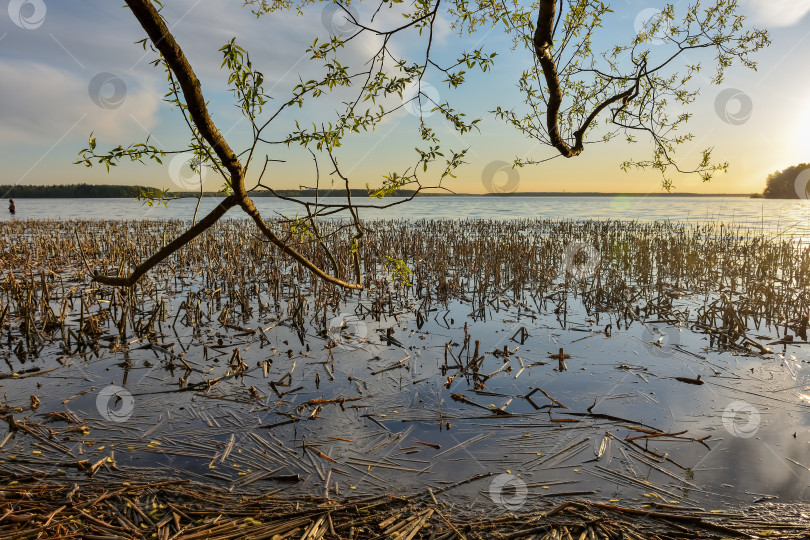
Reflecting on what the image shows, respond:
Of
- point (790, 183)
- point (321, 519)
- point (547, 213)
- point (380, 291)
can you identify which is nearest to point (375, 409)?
point (321, 519)

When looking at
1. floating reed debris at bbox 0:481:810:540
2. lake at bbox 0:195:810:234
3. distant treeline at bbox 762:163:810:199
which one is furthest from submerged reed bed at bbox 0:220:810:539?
distant treeline at bbox 762:163:810:199

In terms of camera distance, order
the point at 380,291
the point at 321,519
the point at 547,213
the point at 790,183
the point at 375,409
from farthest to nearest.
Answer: the point at 790,183, the point at 547,213, the point at 380,291, the point at 375,409, the point at 321,519

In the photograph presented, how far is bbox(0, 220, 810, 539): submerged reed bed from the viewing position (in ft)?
11.9

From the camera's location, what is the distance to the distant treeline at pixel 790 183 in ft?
302

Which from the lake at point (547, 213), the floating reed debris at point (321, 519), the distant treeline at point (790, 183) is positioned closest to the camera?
the floating reed debris at point (321, 519)

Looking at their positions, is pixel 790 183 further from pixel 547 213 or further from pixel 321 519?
pixel 321 519

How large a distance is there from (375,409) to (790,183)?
119379 millimetres

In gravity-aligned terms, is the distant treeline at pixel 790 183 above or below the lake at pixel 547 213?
above

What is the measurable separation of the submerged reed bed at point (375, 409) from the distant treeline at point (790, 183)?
109 meters

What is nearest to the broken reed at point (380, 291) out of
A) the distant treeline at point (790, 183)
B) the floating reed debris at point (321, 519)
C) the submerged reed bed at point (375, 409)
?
the submerged reed bed at point (375, 409)

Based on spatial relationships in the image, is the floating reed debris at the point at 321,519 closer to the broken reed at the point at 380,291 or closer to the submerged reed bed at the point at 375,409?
the submerged reed bed at the point at 375,409

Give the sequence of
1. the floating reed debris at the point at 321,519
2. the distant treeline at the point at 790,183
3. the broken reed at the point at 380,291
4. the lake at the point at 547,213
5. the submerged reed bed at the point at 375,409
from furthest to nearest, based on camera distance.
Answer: the distant treeline at the point at 790,183
the lake at the point at 547,213
the broken reed at the point at 380,291
the submerged reed bed at the point at 375,409
the floating reed debris at the point at 321,519

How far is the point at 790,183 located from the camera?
93.1 metres

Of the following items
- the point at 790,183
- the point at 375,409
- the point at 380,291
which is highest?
the point at 790,183
